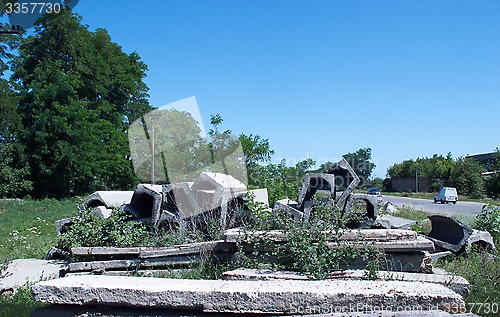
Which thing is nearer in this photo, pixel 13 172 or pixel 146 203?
pixel 146 203

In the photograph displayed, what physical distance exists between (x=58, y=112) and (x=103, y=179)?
5881 mm

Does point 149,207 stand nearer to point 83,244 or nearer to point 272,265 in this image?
point 83,244

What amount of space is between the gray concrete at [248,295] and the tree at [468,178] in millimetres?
43242

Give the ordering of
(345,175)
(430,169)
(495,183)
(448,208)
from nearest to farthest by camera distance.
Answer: (345,175) < (448,208) < (495,183) < (430,169)

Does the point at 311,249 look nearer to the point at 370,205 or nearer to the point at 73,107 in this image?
the point at 370,205

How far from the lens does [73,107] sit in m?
26.8

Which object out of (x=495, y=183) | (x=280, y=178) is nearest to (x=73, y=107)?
(x=280, y=178)

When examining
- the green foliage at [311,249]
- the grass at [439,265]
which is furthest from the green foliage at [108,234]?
the green foliage at [311,249]

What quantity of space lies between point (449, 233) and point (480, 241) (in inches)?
28.3

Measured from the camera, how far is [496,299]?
466cm

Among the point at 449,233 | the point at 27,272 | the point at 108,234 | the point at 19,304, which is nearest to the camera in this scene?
the point at 19,304

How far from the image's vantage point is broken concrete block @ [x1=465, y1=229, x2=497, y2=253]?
7.03m

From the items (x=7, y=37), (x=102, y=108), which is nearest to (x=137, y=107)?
(x=102, y=108)

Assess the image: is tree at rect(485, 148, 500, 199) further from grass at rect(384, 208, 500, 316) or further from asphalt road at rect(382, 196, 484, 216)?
grass at rect(384, 208, 500, 316)
